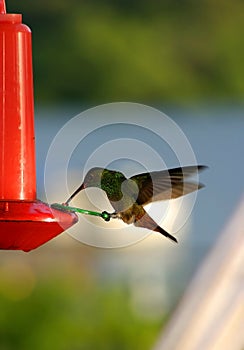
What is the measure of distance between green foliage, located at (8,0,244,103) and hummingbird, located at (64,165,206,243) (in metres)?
14.1

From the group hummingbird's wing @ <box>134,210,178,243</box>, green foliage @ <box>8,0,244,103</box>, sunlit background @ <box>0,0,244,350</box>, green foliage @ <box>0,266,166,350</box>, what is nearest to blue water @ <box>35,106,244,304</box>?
sunlit background @ <box>0,0,244,350</box>

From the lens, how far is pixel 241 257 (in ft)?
8.71

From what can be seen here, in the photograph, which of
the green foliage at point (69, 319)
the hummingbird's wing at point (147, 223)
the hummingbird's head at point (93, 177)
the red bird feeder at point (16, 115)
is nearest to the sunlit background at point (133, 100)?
the green foliage at point (69, 319)

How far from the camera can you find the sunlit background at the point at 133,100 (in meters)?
7.50

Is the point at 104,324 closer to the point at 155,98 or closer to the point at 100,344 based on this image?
the point at 100,344

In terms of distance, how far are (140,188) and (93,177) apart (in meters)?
0.24

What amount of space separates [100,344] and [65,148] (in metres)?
3.23

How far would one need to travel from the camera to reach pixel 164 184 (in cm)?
292

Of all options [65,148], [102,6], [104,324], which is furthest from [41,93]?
[65,148]

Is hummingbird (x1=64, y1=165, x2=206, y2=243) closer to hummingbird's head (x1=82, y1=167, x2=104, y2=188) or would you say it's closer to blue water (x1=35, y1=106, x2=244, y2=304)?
hummingbird's head (x1=82, y1=167, x2=104, y2=188)

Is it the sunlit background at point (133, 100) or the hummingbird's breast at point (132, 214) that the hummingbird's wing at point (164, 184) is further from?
the sunlit background at point (133, 100)

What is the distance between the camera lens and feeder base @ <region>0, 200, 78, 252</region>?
2363mm

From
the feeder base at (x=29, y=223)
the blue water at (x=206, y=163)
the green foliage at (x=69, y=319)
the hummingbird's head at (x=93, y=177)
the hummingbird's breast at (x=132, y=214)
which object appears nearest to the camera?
the feeder base at (x=29, y=223)

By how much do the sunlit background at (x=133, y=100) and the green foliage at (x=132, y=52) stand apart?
0.02m
